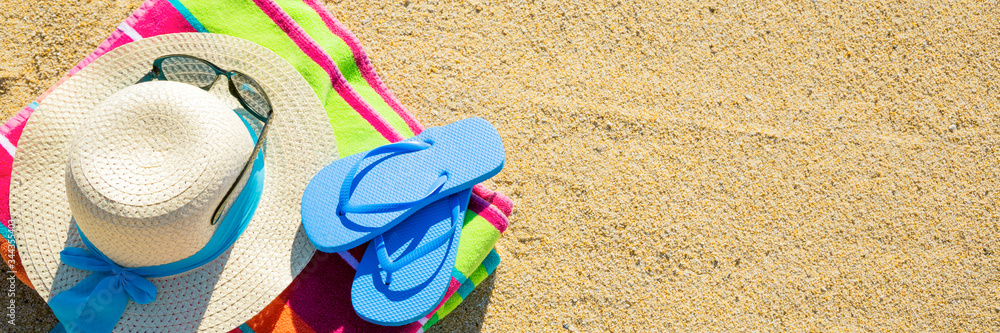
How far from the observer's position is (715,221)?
2.21m

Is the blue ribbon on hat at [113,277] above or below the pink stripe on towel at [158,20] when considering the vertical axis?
below

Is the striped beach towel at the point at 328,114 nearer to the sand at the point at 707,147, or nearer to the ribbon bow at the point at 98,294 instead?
the sand at the point at 707,147

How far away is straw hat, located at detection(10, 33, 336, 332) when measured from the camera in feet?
4.17

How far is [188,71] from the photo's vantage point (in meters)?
1.67

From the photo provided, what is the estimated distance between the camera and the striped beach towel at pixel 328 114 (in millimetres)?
1822

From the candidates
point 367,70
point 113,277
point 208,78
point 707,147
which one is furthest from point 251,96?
point 707,147

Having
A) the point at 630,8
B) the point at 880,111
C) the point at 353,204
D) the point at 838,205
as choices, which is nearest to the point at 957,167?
the point at 880,111

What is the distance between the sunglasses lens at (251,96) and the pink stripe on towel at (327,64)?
0.92ft

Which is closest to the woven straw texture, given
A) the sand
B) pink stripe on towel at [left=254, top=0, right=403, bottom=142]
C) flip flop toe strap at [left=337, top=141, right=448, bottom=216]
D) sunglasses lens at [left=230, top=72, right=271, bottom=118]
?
sunglasses lens at [left=230, top=72, right=271, bottom=118]

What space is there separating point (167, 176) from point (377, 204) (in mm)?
590

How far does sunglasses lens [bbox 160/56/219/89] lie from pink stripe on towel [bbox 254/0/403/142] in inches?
13.7

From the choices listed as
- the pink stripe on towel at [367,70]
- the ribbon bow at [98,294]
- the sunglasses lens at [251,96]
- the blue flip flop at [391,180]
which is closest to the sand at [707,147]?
the pink stripe on towel at [367,70]

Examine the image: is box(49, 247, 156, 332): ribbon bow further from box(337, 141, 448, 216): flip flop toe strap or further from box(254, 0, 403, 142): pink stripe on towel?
box(254, 0, 403, 142): pink stripe on towel

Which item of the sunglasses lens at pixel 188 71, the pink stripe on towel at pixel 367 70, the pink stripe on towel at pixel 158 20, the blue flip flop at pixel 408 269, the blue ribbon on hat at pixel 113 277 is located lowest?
the blue flip flop at pixel 408 269
